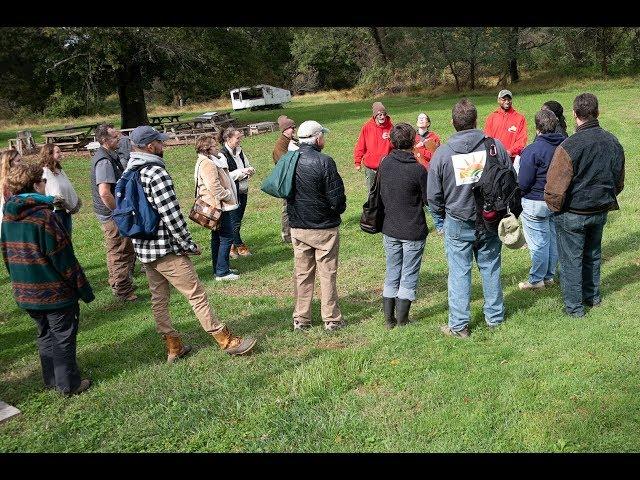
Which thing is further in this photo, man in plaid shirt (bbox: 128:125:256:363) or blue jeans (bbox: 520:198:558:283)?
blue jeans (bbox: 520:198:558:283)

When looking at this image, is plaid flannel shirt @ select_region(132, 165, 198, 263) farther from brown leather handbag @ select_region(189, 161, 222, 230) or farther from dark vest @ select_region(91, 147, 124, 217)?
dark vest @ select_region(91, 147, 124, 217)

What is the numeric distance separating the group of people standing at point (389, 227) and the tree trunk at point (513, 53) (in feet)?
116

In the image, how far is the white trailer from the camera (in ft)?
135

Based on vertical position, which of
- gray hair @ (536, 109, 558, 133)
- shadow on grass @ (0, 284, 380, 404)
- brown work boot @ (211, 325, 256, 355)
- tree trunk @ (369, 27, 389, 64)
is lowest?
shadow on grass @ (0, 284, 380, 404)

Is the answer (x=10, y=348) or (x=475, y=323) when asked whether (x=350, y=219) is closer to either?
(x=475, y=323)

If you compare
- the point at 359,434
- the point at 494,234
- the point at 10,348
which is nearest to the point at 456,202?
the point at 494,234

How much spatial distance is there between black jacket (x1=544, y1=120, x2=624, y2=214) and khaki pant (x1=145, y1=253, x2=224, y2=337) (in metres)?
3.29

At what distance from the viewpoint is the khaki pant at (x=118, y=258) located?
23.4 ft

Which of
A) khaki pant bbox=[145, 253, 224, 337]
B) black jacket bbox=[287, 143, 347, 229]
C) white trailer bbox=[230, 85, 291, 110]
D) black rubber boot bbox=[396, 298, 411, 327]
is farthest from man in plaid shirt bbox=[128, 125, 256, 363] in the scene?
white trailer bbox=[230, 85, 291, 110]

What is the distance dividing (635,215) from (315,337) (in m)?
6.00

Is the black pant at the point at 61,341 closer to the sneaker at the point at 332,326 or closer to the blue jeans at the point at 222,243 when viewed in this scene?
the sneaker at the point at 332,326

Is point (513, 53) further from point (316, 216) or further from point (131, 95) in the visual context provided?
point (316, 216)

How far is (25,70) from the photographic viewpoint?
85.0 ft

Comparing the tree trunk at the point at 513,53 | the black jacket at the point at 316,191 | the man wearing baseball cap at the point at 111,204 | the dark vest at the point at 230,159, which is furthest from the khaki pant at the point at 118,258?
the tree trunk at the point at 513,53
